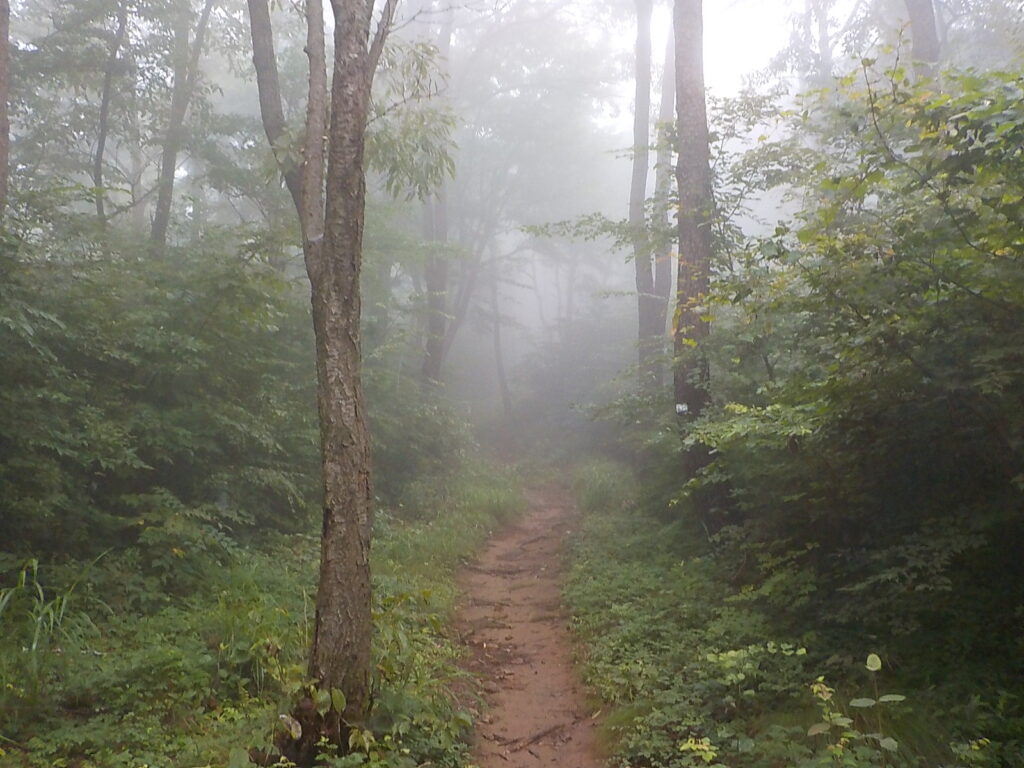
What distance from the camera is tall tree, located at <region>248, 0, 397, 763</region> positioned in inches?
191

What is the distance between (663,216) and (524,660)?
294 inches

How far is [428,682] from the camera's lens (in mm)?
5957

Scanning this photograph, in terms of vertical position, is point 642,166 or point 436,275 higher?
point 642,166

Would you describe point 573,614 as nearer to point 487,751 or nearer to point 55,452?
point 487,751

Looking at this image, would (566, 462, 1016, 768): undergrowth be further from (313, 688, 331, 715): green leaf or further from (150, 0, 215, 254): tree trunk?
(150, 0, 215, 254): tree trunk

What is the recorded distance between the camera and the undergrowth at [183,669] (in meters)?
4.66

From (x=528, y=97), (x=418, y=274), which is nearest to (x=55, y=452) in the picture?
(x=418, y=274)

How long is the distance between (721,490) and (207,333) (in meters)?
6.21

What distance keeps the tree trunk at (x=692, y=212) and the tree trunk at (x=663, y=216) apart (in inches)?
25.3

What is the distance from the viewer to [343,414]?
503cm

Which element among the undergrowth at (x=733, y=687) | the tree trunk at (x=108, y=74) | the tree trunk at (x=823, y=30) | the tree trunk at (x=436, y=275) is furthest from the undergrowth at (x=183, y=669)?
the tree trunk at (x=823, y=30)

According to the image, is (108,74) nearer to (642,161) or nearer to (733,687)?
(642,161)

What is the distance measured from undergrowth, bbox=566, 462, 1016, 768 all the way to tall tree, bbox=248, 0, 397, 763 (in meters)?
1.90

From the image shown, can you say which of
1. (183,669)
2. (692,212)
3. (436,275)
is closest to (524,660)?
(183,669)
